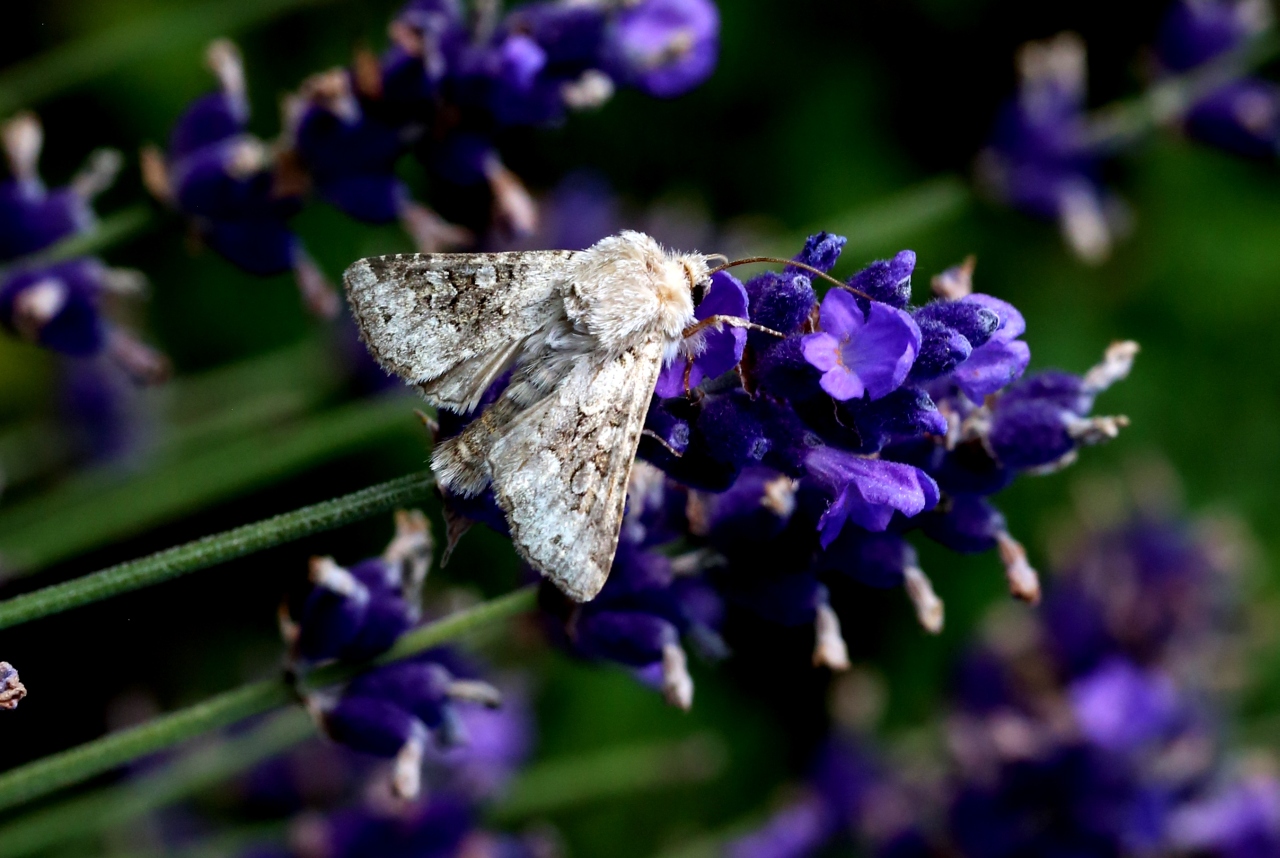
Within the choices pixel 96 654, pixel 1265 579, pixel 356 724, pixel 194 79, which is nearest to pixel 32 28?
pixel 194 79

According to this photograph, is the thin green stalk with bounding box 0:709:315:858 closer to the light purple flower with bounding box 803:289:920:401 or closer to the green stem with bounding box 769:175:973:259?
the light purple flower with bounding box 803:289:920:401

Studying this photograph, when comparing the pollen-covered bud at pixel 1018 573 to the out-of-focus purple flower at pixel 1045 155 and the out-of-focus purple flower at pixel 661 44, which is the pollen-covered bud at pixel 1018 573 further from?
the out-of-focus purple flower at pixel 1045 155

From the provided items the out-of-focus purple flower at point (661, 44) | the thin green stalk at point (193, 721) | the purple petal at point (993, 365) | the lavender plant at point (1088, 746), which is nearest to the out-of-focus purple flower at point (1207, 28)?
the lavender plant at point (1088, 746)

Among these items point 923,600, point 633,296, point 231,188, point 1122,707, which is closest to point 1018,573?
point 923,600

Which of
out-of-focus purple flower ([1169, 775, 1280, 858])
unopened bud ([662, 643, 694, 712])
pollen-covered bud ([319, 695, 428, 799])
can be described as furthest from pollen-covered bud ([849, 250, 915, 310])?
out-of-focus purple flower ([1169, 775, 1280, 858])

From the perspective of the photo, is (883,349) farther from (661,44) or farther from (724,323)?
(661,44)

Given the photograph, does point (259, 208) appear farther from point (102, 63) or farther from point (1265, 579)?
point (1265, 579)
